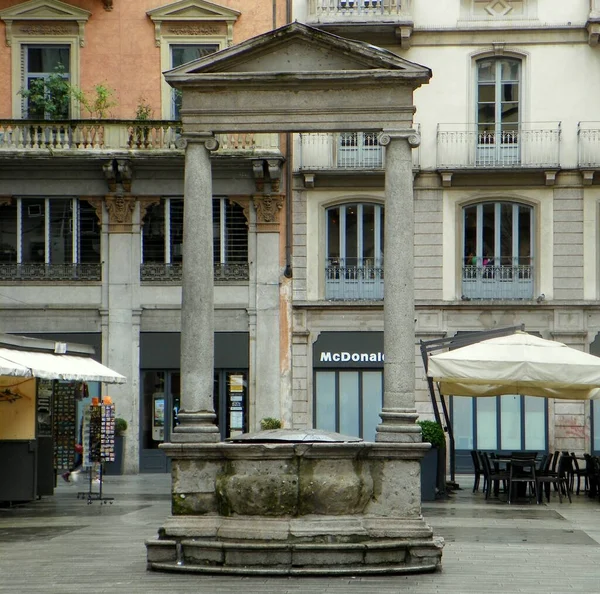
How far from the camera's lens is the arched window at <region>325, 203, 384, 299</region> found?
30188mm

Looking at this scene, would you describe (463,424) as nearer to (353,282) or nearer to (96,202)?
(353,282)

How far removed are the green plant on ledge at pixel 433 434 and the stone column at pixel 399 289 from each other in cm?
647

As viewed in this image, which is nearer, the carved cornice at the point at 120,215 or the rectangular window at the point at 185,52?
the carved cornice at the point at 120,215

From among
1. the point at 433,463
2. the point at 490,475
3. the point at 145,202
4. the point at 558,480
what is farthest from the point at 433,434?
the point at 145,202

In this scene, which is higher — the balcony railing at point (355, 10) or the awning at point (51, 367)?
the balcony railing at point (355, 10)

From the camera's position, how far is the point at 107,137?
29.6m

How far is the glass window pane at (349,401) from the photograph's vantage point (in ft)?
97.9

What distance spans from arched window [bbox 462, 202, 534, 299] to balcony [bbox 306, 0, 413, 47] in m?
4.47

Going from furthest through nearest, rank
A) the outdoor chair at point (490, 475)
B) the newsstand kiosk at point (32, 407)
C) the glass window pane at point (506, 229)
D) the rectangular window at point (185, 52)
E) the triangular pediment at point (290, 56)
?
the rectangular window at point (185, 52), the glass window pane at point (506, 229), the outdoor chair at point (490, 475), the newsstand kiosk at point (32, 407), the triangular pediment at point (290, 56)

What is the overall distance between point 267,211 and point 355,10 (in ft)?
16.6

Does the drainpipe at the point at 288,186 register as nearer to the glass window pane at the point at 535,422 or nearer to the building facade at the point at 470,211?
the building facade at the point at 470,211

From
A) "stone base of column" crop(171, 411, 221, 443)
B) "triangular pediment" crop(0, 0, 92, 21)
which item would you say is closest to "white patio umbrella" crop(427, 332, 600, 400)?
"stone base of column" crop(171, 411, 221, 443)

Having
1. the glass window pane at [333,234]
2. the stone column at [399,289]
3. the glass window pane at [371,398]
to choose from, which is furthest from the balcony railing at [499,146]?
the stone column at [399,289]

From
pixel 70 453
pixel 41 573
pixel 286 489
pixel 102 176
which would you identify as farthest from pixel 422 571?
pixel 102 176
